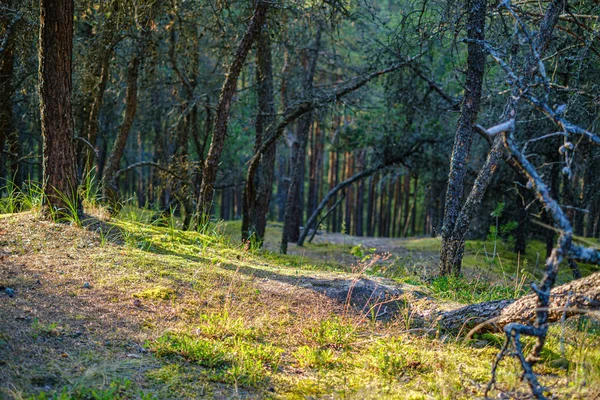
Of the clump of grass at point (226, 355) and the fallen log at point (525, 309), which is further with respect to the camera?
the clump of grass at point (226, 355)

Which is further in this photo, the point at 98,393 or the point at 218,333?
the point at 218,333

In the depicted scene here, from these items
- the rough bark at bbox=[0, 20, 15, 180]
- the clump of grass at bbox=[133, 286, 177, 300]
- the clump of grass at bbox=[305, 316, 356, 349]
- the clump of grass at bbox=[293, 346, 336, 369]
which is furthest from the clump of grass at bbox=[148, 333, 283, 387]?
the rough bark at bbox=[0, 20, 15, 180]

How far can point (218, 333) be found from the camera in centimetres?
421

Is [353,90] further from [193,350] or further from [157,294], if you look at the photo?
[193,350]

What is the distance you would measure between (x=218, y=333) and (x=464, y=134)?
4.78 metres

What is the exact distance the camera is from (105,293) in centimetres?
472

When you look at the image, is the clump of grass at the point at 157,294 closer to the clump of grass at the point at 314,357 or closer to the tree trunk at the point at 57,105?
the clump of grass at the point at 314,357

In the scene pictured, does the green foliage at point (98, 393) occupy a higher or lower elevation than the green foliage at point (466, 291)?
lower

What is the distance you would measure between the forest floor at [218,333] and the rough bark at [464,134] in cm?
123

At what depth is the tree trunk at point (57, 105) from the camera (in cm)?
606

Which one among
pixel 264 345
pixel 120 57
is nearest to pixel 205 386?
pixel 264 345

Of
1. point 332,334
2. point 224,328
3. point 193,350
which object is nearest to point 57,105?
point 224,328

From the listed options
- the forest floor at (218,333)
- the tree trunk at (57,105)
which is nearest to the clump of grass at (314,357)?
the forest floor at (218,333)

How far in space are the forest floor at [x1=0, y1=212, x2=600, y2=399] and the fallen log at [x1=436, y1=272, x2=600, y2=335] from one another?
17 centimetres
